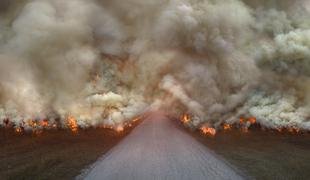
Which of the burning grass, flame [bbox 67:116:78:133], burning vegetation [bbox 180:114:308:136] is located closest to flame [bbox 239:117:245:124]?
burning vegetation [bbox 180:114:308:136]

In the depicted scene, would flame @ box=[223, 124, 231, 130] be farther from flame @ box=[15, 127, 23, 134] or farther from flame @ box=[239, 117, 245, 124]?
flame @ box=[15, 127, 23, 134]

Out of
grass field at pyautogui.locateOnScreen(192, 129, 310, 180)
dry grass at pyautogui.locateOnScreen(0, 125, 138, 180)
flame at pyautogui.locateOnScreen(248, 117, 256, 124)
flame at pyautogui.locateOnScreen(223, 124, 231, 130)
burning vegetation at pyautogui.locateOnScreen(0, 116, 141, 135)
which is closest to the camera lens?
dry grass at pyautogui.locateOnScreen(0, 125, 138, 180)

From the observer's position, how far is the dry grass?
24438 millimetres

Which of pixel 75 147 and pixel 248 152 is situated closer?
pixel 248 152

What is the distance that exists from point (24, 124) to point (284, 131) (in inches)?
1943

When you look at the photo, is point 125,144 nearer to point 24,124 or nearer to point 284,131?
point 24,124

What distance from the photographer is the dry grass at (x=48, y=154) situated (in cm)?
2444

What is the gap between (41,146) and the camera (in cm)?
3809

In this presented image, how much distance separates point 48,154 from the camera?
32.8 meters

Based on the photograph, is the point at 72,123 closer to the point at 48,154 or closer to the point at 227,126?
the point at 48,154

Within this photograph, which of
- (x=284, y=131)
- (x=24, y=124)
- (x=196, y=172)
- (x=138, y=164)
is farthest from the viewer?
(x=284, y=131)

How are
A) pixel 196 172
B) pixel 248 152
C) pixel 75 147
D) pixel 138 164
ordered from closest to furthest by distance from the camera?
pixel 196 172 < pixel 138 164 < pixel 248 152 < pixel 75 147

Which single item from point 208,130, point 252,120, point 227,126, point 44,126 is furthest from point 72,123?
point 252,120

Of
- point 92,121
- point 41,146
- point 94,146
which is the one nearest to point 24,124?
point 92,121
